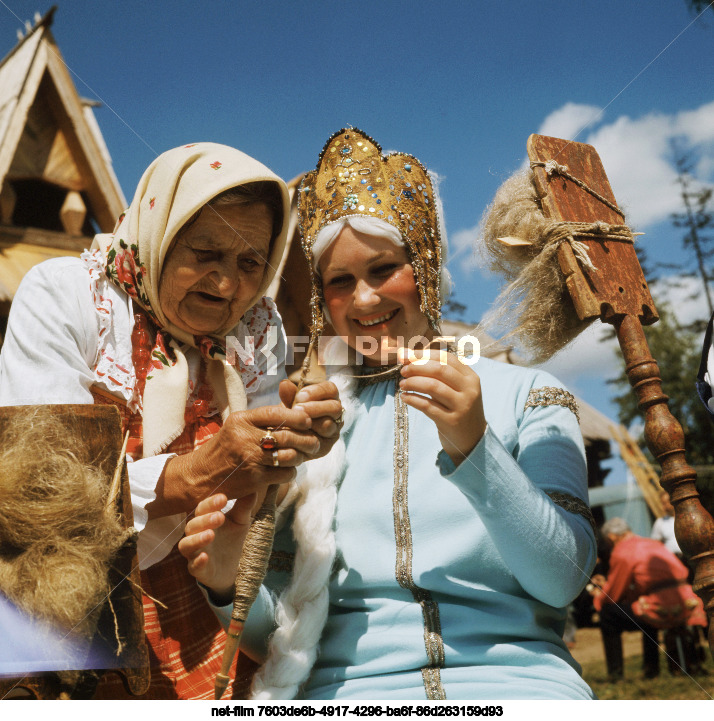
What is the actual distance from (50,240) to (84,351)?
2735 millimetres

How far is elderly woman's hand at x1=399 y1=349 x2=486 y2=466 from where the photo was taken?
1.54 metres

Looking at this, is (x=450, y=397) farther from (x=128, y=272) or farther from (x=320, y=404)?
(x=128, y=272)

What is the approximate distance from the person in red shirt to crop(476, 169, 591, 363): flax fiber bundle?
2.17 m

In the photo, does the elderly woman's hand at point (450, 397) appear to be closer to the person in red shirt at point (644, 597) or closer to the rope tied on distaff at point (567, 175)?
the rope tied on distaff at point (567, 175)

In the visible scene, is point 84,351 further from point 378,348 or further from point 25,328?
point 378,348

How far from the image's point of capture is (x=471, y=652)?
1707mm

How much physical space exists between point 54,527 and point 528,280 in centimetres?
136

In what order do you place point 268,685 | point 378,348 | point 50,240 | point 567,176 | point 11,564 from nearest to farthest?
point 11,564
point 268,685
point 567,176
point 378,348
point 50,240

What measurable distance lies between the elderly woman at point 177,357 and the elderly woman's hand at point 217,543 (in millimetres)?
28

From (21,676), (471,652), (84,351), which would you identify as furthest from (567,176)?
(21,676)

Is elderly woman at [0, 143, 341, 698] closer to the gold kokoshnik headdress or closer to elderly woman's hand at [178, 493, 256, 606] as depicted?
elderly woman's hand at [178, 493, 256, 606]

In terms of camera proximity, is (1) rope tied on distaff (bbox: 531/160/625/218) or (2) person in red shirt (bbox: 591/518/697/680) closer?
(1) rope tied on distaff (bbox: 531/160/625/218)

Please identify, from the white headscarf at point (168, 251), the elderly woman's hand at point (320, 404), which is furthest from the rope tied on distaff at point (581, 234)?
the white headscarf at point (168, 251)

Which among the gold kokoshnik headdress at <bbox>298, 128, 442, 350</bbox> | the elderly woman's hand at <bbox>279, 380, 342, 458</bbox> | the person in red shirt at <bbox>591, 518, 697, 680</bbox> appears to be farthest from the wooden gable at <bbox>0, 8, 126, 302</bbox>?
the person in red shirt at <bbox>591, 518, 697, 680</bbox>
